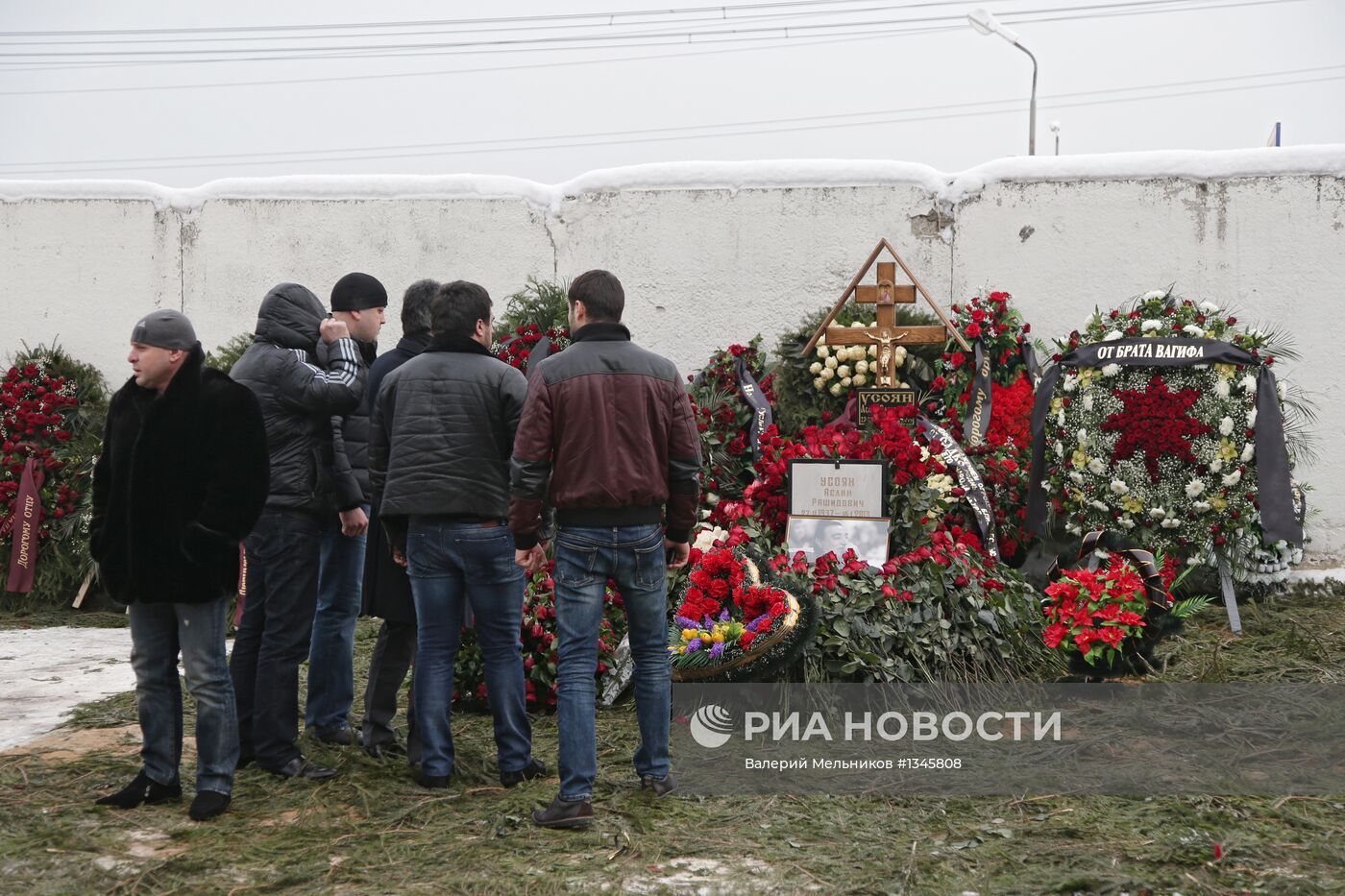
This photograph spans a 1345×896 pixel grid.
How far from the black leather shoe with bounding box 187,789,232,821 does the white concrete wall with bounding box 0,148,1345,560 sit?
4822mm

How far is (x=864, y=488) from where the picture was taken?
19.4ft

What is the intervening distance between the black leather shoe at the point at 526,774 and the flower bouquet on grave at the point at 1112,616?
8.13ft

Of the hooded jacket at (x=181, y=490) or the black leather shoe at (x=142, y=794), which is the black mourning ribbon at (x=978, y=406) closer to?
the hooded jacket at (x=181, y=490)

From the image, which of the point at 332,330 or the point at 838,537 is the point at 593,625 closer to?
the point at 332,330

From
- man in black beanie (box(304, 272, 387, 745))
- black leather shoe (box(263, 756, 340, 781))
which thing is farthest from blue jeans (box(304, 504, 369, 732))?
black leather shoe (box(263, 756, 340, 781))

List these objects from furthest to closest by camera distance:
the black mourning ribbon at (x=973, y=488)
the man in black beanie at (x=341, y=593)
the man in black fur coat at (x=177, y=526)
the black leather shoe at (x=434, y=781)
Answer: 1. the black mourning ribbon at (x=973, y=488)
2. the man in black beanie at (x=341, y=593)
3. the black leather shoe at (x=434, y=781)
4. the man in black fur coat at (x=177, y=526)

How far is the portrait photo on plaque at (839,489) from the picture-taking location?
19.4 feet

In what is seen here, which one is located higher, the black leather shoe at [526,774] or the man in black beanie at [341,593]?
the man in black beanie at [341,593]

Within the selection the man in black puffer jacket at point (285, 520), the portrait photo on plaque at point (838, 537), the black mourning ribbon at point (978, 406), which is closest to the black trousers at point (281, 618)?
the man in black puffer jacket at point (285, 520)

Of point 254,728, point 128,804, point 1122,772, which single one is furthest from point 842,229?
point 128,804

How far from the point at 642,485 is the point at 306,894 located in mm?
1493

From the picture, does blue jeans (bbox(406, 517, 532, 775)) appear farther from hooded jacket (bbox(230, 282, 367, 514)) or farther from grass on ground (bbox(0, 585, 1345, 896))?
hooded jacket (bbox(230, 282, 367, 514))

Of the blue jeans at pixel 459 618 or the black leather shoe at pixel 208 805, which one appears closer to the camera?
the black leather shoe at pixel 208 805

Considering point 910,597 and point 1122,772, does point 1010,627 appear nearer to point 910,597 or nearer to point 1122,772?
point 910,597
